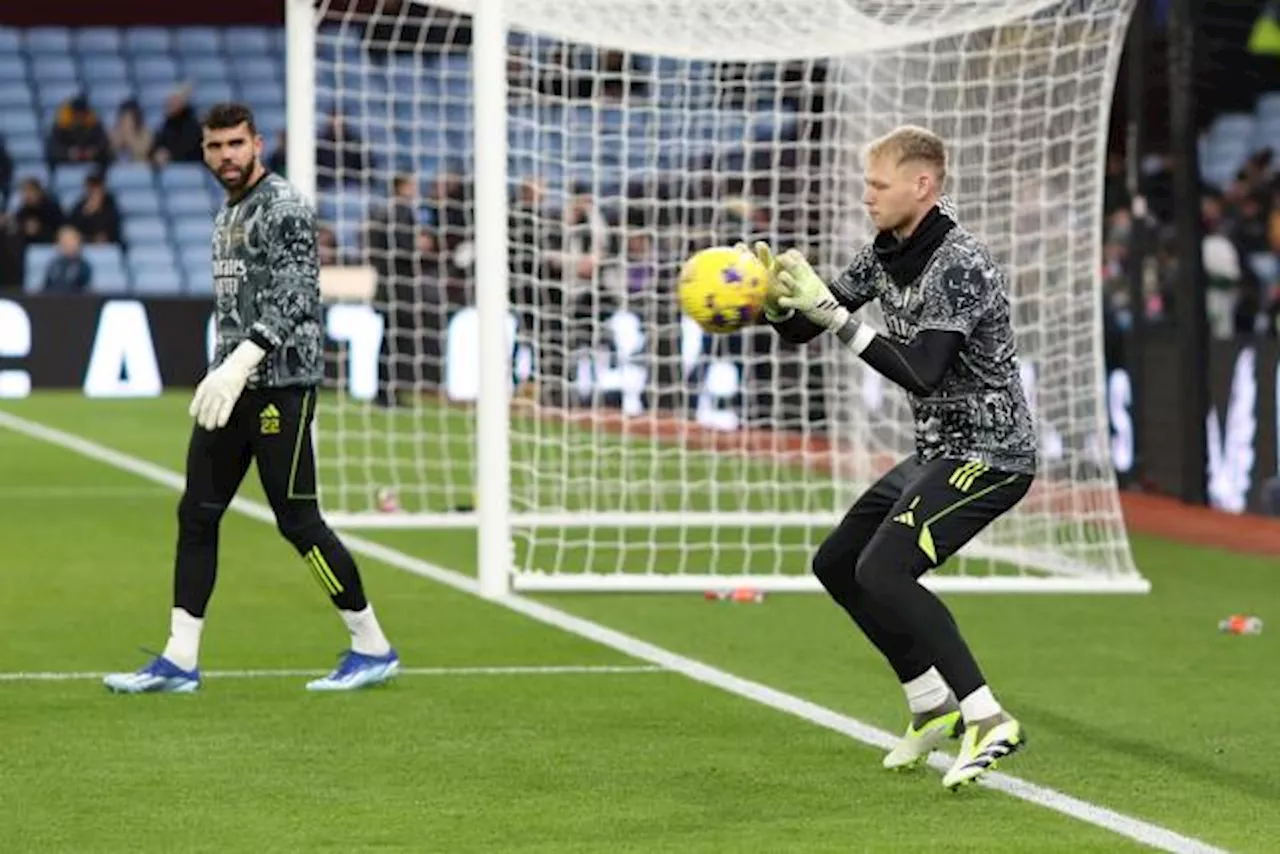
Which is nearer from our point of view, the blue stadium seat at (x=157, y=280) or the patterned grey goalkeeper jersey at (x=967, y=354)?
the patterned grey goalkeeper jersey at (x=967, y=354)

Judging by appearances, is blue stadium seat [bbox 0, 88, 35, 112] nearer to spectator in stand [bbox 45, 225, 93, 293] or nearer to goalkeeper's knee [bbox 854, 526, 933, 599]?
spectator in stand [bbox 45, 225, 93, 293]

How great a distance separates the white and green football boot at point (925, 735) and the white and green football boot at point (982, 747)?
1.21 feet

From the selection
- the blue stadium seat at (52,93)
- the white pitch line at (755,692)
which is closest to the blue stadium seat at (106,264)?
the blue stadium seat at (52,93)

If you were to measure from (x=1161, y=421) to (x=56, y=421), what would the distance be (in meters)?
10.1

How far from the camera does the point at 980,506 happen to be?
826cm

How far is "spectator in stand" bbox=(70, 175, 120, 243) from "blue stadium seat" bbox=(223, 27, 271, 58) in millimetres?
5011

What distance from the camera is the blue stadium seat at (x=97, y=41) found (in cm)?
3675

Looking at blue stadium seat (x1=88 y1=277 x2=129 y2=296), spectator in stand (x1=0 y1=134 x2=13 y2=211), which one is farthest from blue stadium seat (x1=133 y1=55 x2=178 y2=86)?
blue stadium seat (x1=88 y1=277 x2=129 y2=296)

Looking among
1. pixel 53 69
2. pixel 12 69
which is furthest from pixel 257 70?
pixel 12 69

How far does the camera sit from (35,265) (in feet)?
104

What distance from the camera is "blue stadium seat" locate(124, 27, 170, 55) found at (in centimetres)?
3694

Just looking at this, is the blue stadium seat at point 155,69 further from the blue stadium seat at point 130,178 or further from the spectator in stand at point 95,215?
the spectator in stand at point 95,215

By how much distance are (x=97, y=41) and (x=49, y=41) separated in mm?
577

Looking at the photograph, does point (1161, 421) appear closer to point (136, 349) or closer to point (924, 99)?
point (924, 99)
